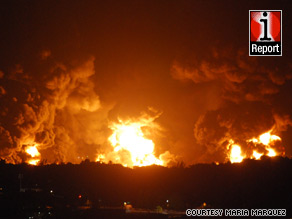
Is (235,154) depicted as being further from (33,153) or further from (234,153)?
(33,153)

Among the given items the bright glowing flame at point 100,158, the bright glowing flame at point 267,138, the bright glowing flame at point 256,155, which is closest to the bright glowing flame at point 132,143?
the bright glowing flame at point 100,158

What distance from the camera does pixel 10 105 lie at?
39.5 m

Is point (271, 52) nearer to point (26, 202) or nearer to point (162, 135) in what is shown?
point (162, 135)

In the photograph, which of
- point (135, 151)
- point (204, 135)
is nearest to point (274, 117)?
point (204, 135)

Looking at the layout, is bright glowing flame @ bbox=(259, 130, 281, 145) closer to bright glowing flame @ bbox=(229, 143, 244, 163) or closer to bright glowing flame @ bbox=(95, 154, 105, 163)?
bright glowing flame @ bbox=(229, 143, 244, 163)

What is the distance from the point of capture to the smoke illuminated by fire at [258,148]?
38.3 meters

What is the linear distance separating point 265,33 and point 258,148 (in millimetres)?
9237

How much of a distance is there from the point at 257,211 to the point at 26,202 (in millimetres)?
13309

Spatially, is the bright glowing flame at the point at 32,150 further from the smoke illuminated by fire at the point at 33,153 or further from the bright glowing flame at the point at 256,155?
the bright glowing flame at the point at 256,155

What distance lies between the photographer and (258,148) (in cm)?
3838

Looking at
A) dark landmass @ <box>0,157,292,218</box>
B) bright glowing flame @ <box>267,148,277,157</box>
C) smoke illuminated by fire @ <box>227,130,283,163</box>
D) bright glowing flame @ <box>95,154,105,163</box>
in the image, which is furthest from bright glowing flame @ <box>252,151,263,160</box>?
bright glowing flame @ <box>95,154,105,163</box>

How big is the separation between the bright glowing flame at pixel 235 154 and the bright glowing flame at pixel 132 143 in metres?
6.37

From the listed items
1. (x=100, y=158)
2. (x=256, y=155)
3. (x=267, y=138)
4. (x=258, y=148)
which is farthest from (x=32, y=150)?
(x=267, y=138)

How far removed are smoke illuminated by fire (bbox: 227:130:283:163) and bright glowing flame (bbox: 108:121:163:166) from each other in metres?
6.51
